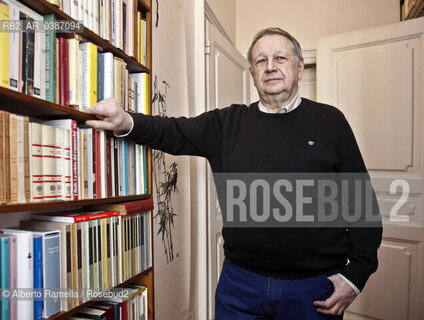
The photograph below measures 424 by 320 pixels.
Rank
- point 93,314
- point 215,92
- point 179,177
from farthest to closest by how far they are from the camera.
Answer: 1. point 215,92
2. point 179,177
3. point 93,314

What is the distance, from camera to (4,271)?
75cm

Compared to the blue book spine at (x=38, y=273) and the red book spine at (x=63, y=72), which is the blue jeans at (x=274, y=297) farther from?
the red book spine at (x=63, y=72)

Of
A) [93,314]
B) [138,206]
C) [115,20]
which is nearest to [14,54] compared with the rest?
[115,20]

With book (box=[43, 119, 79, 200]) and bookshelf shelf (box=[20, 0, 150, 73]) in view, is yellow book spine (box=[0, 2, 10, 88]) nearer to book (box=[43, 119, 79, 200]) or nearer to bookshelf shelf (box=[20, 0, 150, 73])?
bookshelf shelf (box=[20, 0, 150, 73])

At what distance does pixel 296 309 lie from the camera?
Result: 111 centimetres

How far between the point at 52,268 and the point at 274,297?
75 centimetres

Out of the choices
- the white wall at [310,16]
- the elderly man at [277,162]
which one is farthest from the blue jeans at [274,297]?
the white wall at [310,16]

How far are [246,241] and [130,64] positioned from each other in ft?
2.82

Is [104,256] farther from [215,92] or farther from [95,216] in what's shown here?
[215,92]

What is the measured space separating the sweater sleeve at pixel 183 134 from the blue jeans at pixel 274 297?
0.55 metres

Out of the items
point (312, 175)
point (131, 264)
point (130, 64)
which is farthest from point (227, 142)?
point (131, 264)

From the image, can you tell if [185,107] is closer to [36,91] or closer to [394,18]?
[36,91]

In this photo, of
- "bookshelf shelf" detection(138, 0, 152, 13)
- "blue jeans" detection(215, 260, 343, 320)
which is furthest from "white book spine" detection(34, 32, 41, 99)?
"blue jeans" detection(215, 260, 343, 320)

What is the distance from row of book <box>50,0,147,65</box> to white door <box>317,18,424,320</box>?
1.83 metres
